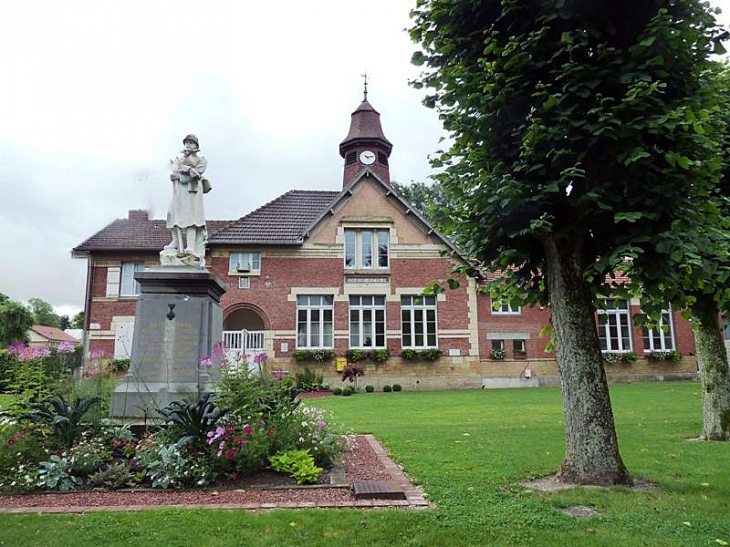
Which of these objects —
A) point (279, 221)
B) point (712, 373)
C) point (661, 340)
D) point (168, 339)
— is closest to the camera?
point (168, 339)

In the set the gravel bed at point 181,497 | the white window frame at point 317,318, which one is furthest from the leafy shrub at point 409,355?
the gravel bed at point 181,497

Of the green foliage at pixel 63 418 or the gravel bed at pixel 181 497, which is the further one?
the green foliage at pixel 63 418

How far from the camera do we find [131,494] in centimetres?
543

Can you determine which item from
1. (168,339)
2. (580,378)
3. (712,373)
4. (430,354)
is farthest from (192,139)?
(430,354)

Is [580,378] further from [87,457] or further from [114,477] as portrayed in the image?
[87,457]

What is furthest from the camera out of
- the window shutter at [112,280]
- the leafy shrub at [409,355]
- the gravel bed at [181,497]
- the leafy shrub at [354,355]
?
the window shutter at [112,280]

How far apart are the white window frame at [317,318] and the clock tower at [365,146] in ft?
24.1

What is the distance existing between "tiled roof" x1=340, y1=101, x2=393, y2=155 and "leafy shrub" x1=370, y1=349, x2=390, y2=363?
38.8 ft

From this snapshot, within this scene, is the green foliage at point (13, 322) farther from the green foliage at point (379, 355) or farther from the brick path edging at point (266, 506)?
the brick path edging at point (266, 506)

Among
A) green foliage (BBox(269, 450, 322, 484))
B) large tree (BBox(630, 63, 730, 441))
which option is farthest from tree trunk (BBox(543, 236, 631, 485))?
green foliage (BBox(269, 450, 322, 484))

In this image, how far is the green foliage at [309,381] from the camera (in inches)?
→ 853

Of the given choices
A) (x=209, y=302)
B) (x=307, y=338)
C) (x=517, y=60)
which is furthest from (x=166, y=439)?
(x=307, y=338)

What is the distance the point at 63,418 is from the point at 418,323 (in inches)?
727

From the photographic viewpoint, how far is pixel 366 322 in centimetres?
2348
